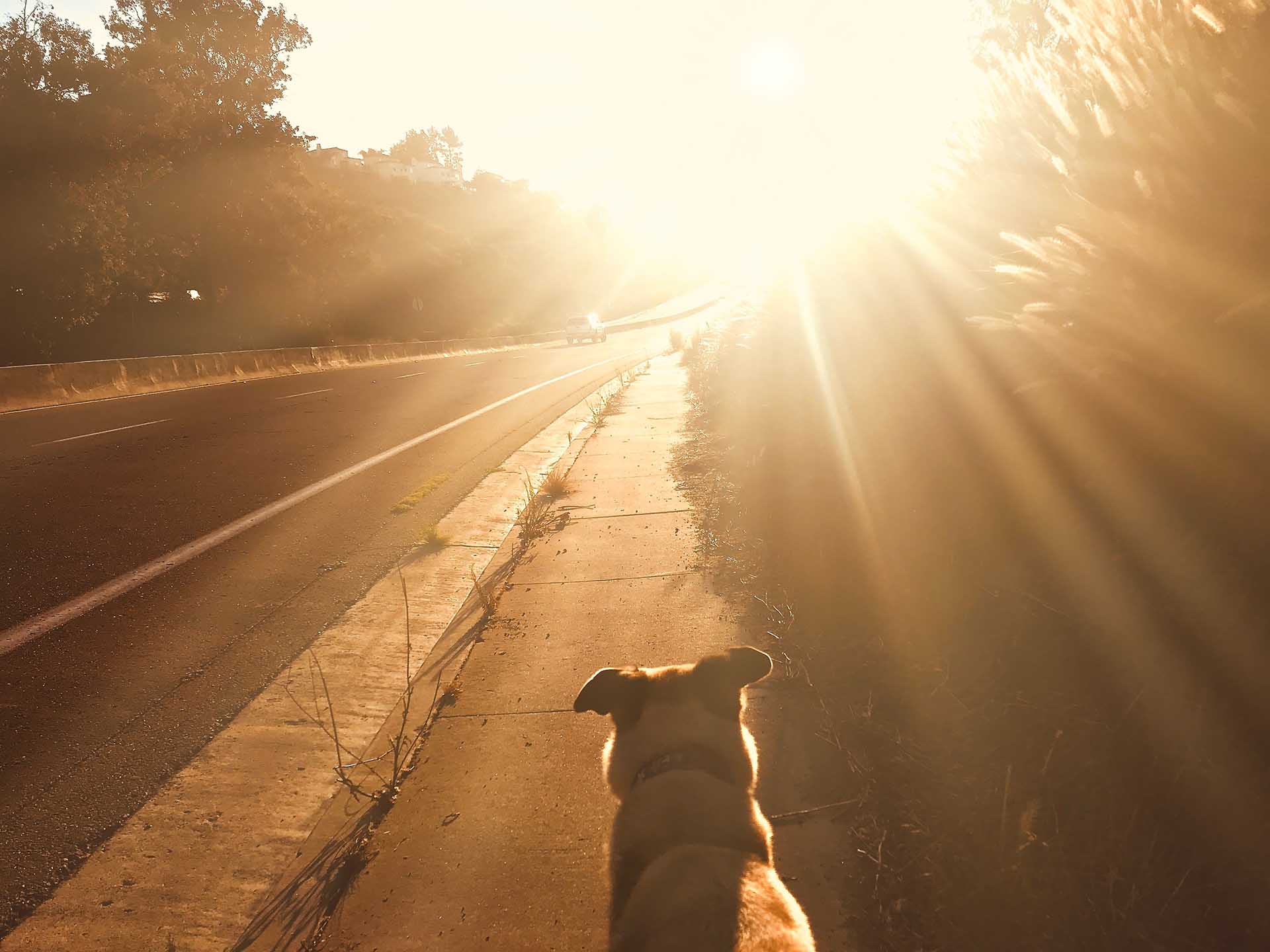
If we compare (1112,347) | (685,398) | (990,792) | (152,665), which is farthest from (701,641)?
(685,398)

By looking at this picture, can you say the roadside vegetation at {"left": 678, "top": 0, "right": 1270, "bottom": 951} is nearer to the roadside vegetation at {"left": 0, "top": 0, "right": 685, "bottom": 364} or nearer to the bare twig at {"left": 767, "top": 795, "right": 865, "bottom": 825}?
the bare twig at {"left": 767, "top": 795, "right": 865, "bottom": 825}

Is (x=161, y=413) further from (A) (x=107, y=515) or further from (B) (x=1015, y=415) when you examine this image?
(B) (x=1015, y=415)

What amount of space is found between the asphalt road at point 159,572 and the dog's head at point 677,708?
2.30 metres

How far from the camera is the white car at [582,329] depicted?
51875 millimetres

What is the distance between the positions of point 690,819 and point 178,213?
44349 millimetres

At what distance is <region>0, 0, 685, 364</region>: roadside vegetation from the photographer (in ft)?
101

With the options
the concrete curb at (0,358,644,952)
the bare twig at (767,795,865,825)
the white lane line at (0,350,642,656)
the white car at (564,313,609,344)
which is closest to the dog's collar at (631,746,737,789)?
the bare twig at (767,795,865,825)

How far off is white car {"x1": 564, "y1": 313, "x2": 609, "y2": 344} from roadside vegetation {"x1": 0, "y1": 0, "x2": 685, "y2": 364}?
42.9ft

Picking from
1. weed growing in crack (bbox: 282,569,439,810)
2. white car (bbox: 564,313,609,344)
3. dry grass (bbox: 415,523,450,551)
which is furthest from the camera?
white car (bbox: 564,313,609,344)

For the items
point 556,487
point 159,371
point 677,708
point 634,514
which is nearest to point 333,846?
point 677,708

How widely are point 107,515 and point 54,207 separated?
30382 millimetres

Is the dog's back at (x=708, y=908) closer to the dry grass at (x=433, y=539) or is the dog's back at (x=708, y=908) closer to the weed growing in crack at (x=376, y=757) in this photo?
the weed growing in crack at (x=376, y=757)

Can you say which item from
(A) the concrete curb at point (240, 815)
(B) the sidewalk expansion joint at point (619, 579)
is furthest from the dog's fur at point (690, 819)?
(B) the sidewalk expansion joint at point (619, 579)

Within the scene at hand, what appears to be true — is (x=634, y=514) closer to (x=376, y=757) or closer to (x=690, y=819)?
(x=376, y=757)
